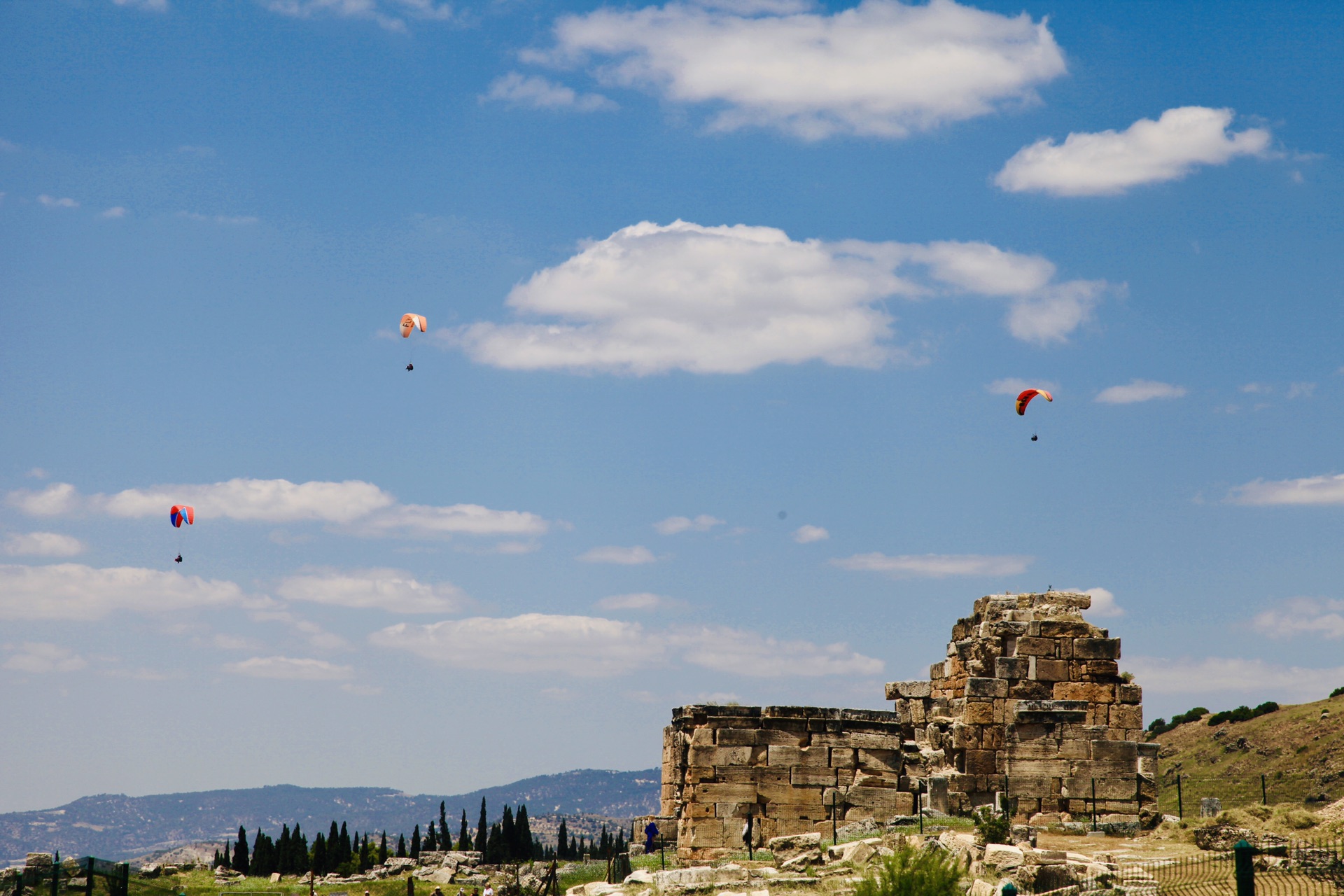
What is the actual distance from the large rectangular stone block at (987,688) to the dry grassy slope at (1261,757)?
1249 inches

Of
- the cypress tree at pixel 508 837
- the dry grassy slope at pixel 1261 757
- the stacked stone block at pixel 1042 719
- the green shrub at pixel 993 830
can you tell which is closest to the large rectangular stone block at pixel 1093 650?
the stacked stone block at pixel 1042 719

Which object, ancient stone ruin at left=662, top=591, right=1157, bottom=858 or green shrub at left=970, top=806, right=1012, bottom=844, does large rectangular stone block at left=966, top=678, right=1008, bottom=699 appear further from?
green shrub at left=970, top=806, right=1012, bottom=844

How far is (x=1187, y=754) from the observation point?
75.9m

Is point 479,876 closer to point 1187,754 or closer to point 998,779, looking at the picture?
point 1187,754

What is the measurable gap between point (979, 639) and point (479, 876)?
48.4 metres

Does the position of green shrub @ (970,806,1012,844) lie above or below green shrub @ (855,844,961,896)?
above

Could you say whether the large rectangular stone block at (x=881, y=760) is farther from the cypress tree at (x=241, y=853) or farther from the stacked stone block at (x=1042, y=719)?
the cypress tree at (x=241, y=853)

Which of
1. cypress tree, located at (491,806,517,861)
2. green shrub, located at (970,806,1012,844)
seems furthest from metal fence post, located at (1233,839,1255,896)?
cypress tree, located at (491,806,517,861)

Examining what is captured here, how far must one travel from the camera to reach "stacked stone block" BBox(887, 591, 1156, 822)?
21797 mm

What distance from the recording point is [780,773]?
23094mm

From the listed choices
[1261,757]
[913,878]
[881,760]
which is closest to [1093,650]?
[881,760]

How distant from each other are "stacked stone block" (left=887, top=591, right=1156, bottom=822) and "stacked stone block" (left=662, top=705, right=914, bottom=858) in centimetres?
108

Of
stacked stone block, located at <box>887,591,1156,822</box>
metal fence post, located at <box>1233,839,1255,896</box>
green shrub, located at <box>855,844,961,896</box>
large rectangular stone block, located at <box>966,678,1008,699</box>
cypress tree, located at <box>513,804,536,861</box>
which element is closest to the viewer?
metal fence post, located at <box>1233,839,1255,896</box>

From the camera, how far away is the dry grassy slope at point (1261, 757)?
59.4 meters
